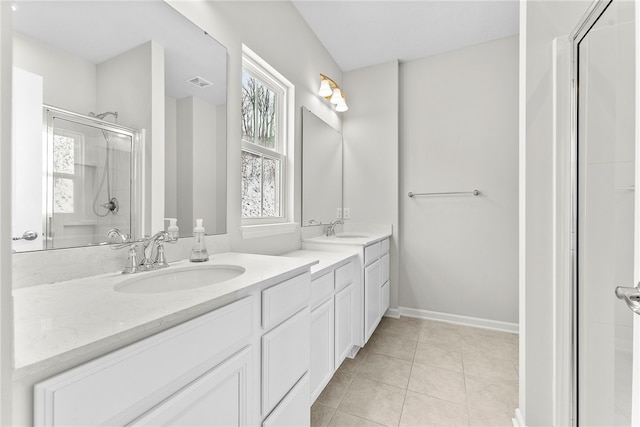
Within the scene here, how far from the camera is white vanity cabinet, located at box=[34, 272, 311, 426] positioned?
48cm

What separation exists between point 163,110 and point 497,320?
118 inches

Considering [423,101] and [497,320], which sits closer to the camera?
[497,320]

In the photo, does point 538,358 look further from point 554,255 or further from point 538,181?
point 538,181

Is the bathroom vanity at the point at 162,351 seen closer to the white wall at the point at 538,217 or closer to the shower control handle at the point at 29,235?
the shower control handle at the point at 29,235

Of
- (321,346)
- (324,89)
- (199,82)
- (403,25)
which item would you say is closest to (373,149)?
Result: (324,89)

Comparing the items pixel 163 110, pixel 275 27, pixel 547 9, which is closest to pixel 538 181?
pixel 547 9

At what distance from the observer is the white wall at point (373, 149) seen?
282 centimetres

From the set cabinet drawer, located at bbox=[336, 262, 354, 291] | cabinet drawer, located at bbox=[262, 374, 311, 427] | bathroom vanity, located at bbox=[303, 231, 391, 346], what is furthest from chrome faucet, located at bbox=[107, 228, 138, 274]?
bathroom vanity, located at bbox=[303, 231, 391, 346]

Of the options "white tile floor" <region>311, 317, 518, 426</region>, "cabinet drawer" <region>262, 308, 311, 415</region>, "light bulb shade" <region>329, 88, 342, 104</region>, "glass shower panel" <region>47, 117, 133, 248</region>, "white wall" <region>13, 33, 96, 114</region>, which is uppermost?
"light bulb shade" <region>329, 88, 342, 104</region>

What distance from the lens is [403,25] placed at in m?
2.31

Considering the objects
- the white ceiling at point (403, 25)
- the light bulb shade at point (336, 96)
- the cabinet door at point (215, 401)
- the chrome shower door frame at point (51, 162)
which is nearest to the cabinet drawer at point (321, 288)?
the cabinet door at point (215, 401)

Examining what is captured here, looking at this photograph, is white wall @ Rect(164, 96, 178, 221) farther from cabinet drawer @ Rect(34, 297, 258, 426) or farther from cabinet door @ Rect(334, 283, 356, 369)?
cabinet door @ Rect(334, 283, 356, 369)

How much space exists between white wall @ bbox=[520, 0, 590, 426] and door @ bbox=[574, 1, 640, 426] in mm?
155

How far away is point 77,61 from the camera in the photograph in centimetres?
89
